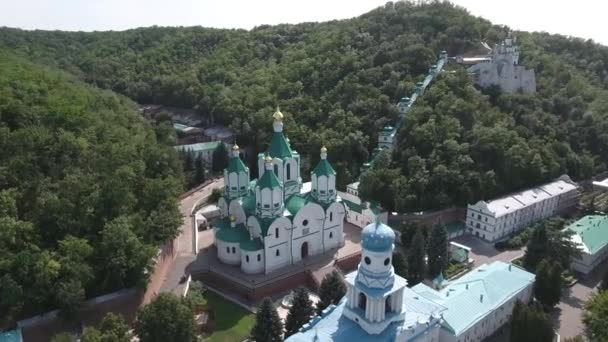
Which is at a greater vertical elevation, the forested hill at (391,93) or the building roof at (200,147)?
the forested hill at (391,93)

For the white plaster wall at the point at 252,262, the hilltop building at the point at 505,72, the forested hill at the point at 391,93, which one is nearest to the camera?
the white plaster wall at the point at 252,262

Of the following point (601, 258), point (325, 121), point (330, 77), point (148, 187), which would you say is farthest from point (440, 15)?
point (148, 187)

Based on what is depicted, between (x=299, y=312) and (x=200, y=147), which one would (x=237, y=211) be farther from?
(x=200, y=147)

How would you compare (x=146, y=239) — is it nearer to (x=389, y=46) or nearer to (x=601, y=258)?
(x=601, y=258)

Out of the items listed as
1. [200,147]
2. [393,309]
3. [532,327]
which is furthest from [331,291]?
[200,147]

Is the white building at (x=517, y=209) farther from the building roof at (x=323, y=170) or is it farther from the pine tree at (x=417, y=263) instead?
the building roof at (x=323, y=170)

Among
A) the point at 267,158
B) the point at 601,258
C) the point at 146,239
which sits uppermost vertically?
the point at 267,158

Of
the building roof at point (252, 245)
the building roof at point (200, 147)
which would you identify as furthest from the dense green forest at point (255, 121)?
the building roof at point (252, 245)
